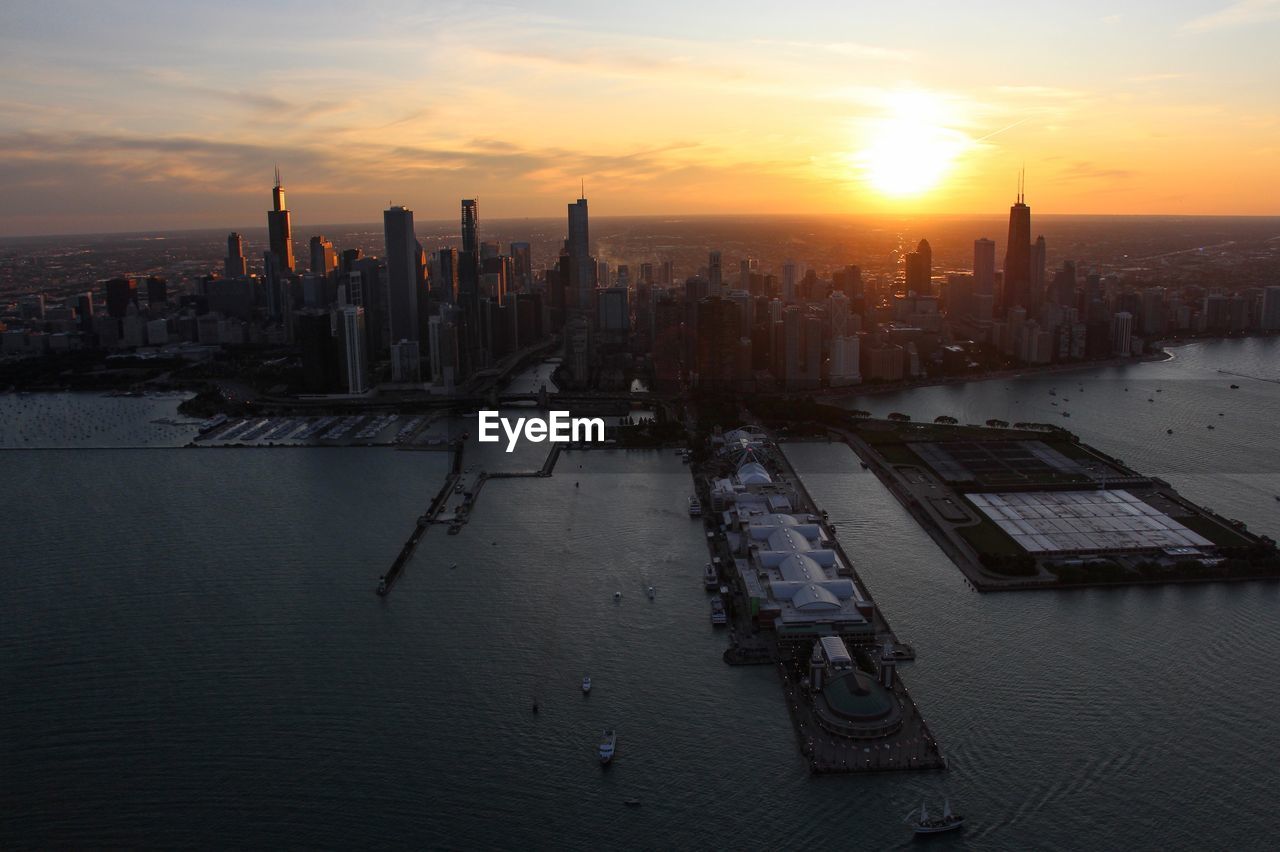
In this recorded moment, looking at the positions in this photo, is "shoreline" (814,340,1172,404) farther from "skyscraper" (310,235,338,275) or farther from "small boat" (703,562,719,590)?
"skyscraper" (310,235,338,275)

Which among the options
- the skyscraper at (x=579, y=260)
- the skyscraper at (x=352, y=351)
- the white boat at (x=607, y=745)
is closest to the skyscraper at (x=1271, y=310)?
the skyscraper at (x=579, y=260)

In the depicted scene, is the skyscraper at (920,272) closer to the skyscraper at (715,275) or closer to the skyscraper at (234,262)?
the skyscraper at (715,275)

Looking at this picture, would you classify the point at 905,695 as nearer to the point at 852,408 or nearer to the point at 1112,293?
the point at 852,408

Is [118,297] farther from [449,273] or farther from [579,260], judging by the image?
[579,260]

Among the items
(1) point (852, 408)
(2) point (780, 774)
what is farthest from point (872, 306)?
(2) point (780, 774)

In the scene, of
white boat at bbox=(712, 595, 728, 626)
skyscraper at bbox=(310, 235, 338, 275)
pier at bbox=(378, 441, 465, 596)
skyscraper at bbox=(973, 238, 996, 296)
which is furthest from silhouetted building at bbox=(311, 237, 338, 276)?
white boat at bbox=(712, 595, 728, 626)

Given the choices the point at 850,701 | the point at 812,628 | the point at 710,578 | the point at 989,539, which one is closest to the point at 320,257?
the point at 710,578
